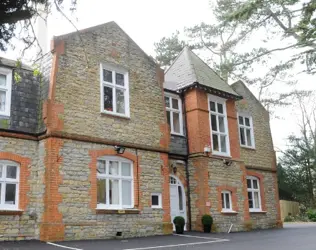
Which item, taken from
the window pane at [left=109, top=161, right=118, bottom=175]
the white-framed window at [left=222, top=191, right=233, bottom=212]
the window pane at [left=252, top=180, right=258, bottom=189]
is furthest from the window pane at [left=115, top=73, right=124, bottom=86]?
the window pane at [left=252, top=180, right=258, bottom=189]

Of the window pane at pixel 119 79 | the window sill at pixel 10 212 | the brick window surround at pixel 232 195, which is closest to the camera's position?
the window sill at pixel 10 212

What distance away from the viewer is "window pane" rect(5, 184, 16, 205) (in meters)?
12.8

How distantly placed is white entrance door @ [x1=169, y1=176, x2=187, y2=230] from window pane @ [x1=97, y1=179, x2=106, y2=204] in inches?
162

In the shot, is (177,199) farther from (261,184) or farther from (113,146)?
(261,184)

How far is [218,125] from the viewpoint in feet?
63.4

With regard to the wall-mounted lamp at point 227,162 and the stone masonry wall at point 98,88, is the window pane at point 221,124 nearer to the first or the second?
the wall-mounted lamp at point 227,162

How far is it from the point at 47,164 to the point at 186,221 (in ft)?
24.1

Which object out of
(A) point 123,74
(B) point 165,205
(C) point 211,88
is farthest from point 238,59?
(B) point 165,205

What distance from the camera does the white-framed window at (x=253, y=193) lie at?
21062 millimetres

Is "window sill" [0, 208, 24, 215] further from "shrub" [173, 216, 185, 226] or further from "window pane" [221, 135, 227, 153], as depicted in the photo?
"window pane" [221, 135, 227, 153]

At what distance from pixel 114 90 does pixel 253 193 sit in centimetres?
1020

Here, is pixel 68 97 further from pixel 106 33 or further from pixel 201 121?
pixel 201 121

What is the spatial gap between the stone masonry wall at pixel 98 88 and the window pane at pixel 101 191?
1.62 m

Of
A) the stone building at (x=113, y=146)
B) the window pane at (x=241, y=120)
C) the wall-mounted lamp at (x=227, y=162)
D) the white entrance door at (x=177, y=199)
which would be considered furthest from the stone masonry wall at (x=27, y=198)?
the window pane at (x=241, y=120)
